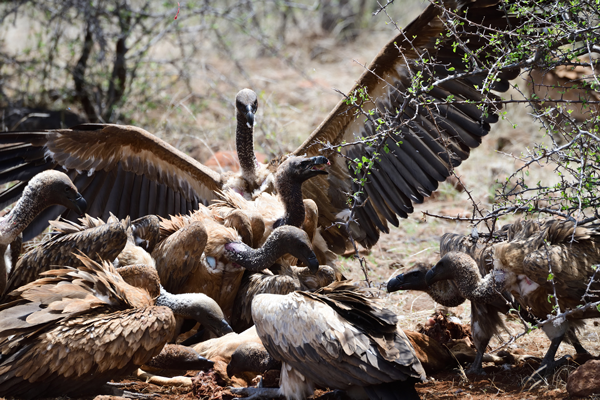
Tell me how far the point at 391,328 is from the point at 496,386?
2.53 ft

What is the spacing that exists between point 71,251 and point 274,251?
136cm

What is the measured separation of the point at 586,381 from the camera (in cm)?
321

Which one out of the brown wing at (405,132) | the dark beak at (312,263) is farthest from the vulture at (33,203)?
the brown wing at (405,132)

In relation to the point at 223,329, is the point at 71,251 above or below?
above

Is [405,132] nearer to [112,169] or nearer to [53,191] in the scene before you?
[112,169]

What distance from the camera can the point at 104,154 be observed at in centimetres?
579

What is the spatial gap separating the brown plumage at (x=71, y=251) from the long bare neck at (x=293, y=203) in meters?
1.36

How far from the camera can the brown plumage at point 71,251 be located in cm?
429

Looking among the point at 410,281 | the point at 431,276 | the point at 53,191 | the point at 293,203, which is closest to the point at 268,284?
the point at 293,203

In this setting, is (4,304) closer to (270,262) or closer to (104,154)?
(270,262)

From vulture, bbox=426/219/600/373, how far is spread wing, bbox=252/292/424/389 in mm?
850

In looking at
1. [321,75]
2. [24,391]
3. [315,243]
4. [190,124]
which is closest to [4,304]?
[24,391]

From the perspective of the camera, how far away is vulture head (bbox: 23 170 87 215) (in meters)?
4.48

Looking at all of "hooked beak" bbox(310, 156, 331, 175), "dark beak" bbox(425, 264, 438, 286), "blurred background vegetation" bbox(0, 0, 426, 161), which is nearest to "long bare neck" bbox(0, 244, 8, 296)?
"hooked beak" bbox(310, 156, 331, 175)
